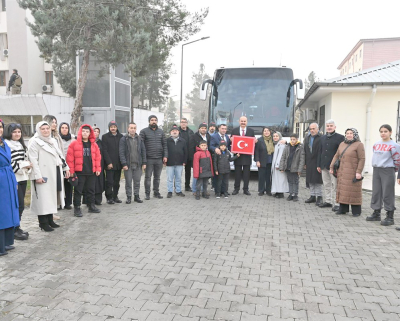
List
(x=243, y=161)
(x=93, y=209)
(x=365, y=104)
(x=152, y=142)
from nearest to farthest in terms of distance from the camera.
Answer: (x=93, y=209), (x=152, y=142), (x=243, y=161), (x=365, y=104)

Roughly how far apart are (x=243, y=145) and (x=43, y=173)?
17.5ft

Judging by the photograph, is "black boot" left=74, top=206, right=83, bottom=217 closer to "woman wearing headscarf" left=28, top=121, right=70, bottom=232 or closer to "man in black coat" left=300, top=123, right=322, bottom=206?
"woman wearing headscarf" left=28, top=121, right=70, bottom=232

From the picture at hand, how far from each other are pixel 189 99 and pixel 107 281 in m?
99.5

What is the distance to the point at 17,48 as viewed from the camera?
97.7ft

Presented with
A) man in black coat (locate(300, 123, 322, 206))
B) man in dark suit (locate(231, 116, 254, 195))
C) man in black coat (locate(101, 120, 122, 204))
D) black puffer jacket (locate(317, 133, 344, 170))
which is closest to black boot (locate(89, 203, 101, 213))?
man in black coat (locate(101, 120, 122, 204))

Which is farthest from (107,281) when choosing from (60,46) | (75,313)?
(60,46)

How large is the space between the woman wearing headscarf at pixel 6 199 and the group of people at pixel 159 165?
0.01 m

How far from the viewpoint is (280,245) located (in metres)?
5.47

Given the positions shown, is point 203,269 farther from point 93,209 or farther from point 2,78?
point 2,78

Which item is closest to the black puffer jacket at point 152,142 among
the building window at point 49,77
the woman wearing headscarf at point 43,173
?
the woman wearing headscarf at point 43,173

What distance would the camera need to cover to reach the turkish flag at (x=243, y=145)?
31.4ft

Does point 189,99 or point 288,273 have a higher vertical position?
point 189,99

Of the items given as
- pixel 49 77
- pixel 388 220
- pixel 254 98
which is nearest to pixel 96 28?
pixel 254 98

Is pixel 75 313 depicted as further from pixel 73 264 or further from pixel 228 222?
pixel 228 222
